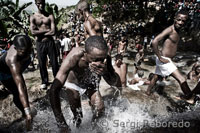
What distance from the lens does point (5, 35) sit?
838 centimetres

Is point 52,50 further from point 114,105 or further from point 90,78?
point 114,105

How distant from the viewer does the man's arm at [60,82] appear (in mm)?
2139

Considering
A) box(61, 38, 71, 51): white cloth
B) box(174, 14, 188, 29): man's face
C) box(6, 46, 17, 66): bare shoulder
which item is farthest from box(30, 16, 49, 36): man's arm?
box(61, 38, 71, 51): white cloth

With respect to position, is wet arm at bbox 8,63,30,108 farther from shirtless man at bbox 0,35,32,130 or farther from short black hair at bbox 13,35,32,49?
short black hair at bbox 13,35,32,49

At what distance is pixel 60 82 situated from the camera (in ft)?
7.07

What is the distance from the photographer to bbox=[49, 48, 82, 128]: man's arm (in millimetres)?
2139

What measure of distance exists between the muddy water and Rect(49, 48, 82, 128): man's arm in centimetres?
90

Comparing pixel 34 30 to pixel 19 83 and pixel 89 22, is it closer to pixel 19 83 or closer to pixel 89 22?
pixel 89 22

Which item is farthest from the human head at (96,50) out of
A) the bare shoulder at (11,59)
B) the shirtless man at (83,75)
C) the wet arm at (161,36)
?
the wet arm at (161,36)

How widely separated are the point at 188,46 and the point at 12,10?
10.8 meters

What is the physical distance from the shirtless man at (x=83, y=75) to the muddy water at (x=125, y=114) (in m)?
0.55

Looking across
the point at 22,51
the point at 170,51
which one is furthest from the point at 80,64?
the point at 170,51

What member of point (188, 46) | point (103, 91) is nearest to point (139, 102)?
point (103, 91)

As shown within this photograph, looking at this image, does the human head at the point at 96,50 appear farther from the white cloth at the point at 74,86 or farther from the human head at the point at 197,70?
the human head at the point at 197,70
